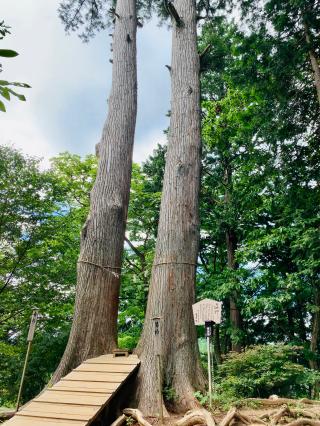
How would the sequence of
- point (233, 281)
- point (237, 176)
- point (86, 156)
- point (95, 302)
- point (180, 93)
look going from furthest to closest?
point (86, 156) < point (237, 176) < point (233, 281) < point (180, 93) < point (95, 302)

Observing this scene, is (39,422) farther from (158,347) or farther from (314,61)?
(314,61)

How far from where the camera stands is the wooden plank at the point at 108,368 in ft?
11.0

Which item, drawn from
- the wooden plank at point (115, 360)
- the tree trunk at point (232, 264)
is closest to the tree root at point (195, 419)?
the wooden plank at point (115, 360)

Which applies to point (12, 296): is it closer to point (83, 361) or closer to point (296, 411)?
point (83, 361)

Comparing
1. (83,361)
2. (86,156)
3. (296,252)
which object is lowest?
(83,361)

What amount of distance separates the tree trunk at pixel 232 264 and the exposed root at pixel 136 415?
22.1ft

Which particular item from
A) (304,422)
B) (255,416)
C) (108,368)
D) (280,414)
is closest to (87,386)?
(108,368)

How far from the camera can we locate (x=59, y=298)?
8328 millimetres

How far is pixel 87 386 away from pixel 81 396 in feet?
0.44

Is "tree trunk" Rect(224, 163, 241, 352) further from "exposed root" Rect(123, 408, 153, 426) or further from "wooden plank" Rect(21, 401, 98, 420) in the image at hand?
"wooden plank" Rect(21, 401, 98, 420)

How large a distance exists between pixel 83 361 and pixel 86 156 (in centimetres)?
945

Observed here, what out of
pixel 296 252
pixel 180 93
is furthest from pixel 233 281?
pixel 180 93

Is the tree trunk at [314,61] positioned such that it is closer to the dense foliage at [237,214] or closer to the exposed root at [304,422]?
the dense foliage at [237,214]

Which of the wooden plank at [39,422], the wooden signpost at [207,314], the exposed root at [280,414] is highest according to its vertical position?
the wooden signpost at [207,314]
